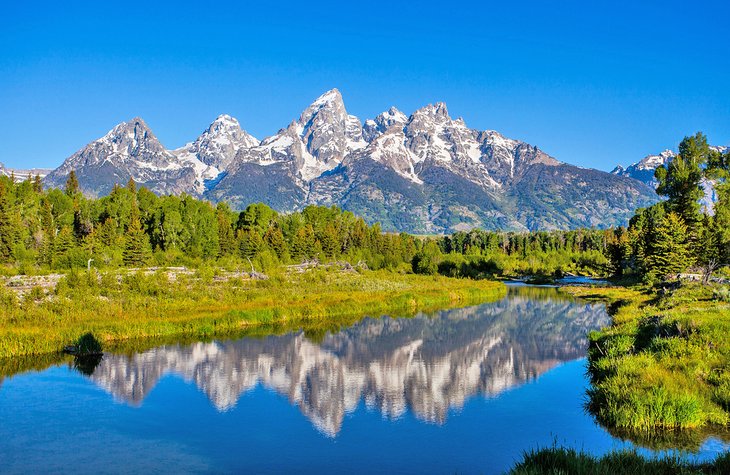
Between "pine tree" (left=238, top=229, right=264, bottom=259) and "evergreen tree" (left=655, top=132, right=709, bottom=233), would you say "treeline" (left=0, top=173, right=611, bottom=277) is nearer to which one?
"pine tree" (left=238, top=229, right=264, bottom=259)

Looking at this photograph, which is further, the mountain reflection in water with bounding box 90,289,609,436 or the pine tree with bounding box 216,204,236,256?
the pine tree with bounding box 216,204,236,256

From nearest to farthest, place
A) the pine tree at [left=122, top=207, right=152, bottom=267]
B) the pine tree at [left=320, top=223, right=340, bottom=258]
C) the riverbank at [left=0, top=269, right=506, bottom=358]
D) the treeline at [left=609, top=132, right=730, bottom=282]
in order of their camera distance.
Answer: the riverbank at [left=0, top=269, right=506, bottom=358] → the treeline at [left=609, top=132, right=730, bottom=282] → the pine tree at [left=122, top=207, right=152, bottom=267] → the pine tree at [left=320, top=223, right=340, bottom=258]

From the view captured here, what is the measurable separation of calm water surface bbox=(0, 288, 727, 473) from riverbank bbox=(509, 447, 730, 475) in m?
3.10

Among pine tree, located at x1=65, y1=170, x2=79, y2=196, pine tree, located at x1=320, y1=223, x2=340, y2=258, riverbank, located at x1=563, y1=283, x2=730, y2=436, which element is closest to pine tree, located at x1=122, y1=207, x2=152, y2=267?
pine tree, located at x1=320, y1=223, x2=340, y2=258

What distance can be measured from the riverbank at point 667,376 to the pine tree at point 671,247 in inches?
1719

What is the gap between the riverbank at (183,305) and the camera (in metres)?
41.1

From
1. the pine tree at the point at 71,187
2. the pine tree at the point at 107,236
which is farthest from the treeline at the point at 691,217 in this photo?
the pine tree at the point at 71,187

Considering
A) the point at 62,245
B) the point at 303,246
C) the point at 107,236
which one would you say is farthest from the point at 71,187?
the point at 303,246

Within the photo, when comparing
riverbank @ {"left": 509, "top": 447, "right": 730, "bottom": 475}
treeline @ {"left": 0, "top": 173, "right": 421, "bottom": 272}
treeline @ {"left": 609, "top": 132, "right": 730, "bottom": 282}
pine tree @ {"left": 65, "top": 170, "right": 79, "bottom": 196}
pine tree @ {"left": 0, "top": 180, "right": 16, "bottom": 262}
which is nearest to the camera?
riverbank @ {"left": 509, "top": 447, "right": 730, "bottom": 475}

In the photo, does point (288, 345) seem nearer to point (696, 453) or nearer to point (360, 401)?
point (360, 401)

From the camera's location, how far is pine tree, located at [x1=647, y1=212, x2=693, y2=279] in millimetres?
75438

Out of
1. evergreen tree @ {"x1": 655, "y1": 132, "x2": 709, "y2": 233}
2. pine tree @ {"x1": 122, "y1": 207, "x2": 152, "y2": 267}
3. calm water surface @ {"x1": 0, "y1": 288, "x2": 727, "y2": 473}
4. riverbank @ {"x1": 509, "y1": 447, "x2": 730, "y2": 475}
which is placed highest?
evergreen tree @ {"x1": 655, "y1": 132, "x2": 709, "y2": 233}

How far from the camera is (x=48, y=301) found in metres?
46.2

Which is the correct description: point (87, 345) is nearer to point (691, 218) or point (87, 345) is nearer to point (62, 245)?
point (62, 245)
